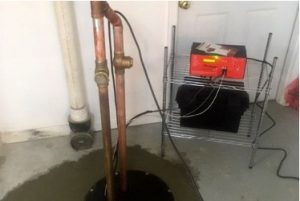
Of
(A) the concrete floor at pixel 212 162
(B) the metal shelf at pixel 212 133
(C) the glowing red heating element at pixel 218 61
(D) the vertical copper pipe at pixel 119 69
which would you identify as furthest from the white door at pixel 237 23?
(D) the vertical copper pipe at pixel 119 69

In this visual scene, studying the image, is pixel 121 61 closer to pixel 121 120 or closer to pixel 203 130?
pixel 121 120

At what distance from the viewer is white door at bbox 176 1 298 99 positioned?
1.73 meters

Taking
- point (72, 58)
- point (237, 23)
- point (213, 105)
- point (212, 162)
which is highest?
point (237, 23)

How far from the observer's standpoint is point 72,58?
1566 millimetres

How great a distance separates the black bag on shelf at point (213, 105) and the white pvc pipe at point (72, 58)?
530mm

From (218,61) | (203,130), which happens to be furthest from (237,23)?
(203,130)

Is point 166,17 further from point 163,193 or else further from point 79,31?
point 163,193

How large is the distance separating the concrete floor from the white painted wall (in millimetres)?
145

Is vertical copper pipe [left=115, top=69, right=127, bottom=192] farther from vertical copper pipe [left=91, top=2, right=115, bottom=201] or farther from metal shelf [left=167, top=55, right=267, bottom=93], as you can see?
metal shelf [left=167, top=55, right=267, bottom=93]

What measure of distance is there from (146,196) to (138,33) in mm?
824

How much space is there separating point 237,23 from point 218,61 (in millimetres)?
482

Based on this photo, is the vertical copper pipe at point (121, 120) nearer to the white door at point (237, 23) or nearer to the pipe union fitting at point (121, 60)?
the pipe union fitting at point (121, 60)

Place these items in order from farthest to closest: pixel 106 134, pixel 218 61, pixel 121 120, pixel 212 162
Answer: pixel 212 162
pixel 218 61
pixel 121 120
pixel 106 134

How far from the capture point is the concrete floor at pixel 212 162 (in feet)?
5.10
